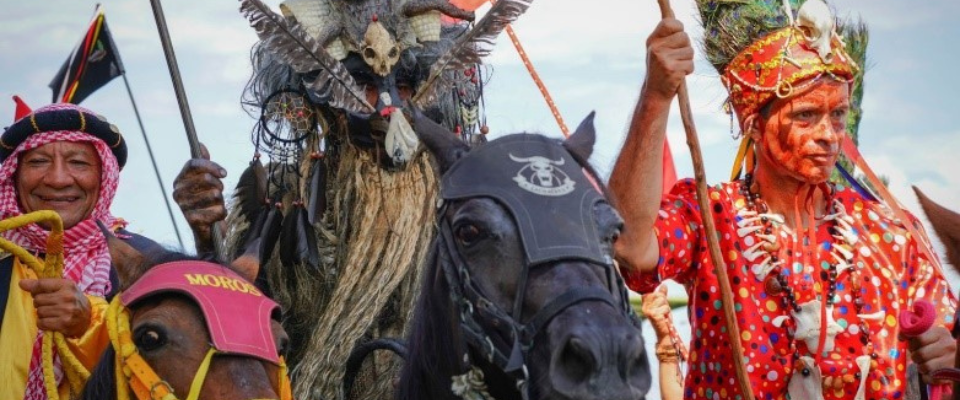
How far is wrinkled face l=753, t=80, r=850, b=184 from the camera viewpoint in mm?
5613

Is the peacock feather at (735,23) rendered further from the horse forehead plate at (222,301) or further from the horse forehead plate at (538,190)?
the horse forehead plate at (222,301)

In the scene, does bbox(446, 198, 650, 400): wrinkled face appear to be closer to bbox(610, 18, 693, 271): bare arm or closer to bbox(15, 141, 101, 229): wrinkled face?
bbox(610, 18, 693, 271): bare arm

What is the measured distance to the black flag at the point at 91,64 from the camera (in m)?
9.02

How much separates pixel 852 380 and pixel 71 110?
3.35 meters

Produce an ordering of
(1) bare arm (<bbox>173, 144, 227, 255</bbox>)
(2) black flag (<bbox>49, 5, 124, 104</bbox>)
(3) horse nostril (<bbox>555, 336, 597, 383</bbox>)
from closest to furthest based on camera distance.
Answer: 1. (3) horse nostril (<bbox>555, 336, 597, 383</bbox>)
2. (1) bare arm (<bbox>173, 144, 227, 255</bbox>)
3. (2) black flag (<bbox>49, 5, 124, 104</bbox>)

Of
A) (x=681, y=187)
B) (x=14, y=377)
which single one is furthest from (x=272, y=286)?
(x=681, y=187)

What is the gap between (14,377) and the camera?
5.46m

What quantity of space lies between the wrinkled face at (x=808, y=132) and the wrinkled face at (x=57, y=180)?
2.84 m

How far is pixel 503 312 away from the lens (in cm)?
409

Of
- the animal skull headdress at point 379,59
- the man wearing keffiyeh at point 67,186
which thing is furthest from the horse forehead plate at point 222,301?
the animal skull headdress at point 379,59

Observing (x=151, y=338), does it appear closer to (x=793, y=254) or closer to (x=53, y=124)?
(x=53, y=124)

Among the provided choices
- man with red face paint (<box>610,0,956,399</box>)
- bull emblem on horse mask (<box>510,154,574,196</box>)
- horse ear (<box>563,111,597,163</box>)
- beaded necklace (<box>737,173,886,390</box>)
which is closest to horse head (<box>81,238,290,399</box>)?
bull emblem on horse mask (<box>510,154,574,196</box>)

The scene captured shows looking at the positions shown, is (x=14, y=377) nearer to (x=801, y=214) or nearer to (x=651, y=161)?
(x=651, y=161)

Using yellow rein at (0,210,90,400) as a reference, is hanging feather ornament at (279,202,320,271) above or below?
above
